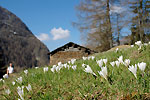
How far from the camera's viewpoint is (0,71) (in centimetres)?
3494

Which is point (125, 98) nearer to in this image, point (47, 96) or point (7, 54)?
point (47, 96)

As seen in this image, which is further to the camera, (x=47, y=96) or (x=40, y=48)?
(x=40, y=48)

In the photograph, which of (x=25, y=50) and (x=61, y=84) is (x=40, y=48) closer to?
(x=25, y=50)

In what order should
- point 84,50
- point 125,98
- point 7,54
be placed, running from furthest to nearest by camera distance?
point 7,54, point 84,50, point 125,98

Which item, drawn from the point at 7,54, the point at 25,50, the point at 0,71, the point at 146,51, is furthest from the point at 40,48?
the point at 146,51

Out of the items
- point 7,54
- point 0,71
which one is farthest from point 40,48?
point 0,71

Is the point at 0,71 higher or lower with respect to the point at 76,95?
lower

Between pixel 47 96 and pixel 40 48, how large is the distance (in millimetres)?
92336

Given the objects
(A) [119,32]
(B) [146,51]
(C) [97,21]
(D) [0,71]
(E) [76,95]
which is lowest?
(D) [0,71]

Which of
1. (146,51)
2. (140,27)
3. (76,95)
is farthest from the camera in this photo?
(140,27)

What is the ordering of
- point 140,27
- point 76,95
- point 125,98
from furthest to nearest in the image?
point 140,27 → point 76,95 → point 125,98

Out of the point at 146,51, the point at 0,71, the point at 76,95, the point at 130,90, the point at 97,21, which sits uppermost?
the point at 97,21

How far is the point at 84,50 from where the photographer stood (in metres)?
18.7

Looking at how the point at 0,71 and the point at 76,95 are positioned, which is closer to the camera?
the point at 76,95
